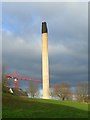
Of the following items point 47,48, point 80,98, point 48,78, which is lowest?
point 80,98

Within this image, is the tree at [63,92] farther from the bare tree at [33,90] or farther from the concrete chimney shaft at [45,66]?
the concrete chimney shaft at [45,66]

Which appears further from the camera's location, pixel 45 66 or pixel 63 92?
pixel 63 92

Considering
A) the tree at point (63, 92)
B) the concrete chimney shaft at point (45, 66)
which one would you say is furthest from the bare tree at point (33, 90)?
the concrete chimney shaft at point (45, 66)

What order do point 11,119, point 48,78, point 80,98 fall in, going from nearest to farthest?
point 11,119, point 48,78, point 80,98

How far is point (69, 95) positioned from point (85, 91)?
14.8 ft

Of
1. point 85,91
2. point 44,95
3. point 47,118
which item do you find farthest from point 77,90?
point 47,118

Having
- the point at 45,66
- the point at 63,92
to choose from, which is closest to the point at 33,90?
the point at 63,92

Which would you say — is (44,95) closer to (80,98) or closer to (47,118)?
(80,98)

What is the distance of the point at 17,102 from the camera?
32250 mm

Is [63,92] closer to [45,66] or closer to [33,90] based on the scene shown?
[33,90]

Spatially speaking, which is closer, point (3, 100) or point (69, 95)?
point (3, 100)

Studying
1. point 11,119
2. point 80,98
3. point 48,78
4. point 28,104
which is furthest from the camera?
point 80,98

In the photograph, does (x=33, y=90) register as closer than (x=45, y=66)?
No

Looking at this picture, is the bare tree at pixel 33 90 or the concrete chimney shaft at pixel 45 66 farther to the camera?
the bare tree at pixel 33 90
